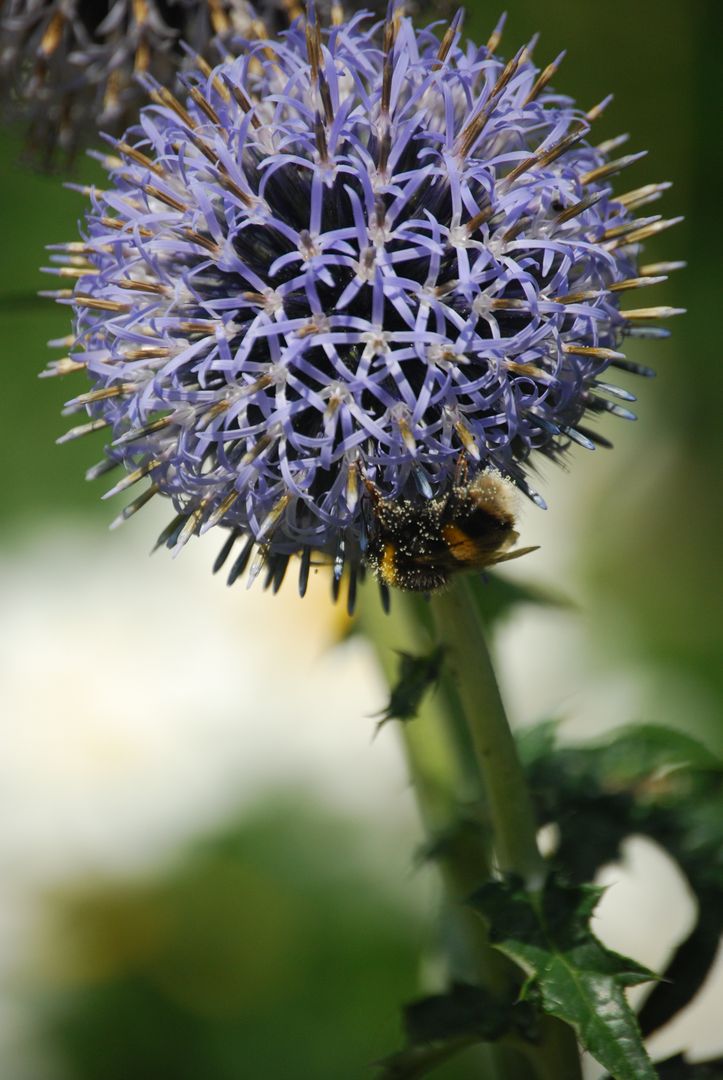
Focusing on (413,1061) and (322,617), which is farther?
(322,617)

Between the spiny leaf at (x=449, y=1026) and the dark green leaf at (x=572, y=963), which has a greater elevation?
the dark green leaf at (x=572, y=963)

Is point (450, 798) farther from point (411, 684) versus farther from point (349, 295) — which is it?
point (349, 295)

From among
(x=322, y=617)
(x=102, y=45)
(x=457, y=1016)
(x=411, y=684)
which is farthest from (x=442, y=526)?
(x=322, y=617)

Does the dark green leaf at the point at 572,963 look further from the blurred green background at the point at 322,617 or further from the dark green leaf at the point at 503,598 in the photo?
the blurred green background at the point at 322,617

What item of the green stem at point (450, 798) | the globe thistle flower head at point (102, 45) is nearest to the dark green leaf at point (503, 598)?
the green stem at point (450, 798)

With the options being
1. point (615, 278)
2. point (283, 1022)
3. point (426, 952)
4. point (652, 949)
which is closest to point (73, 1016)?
point (283, 1022)

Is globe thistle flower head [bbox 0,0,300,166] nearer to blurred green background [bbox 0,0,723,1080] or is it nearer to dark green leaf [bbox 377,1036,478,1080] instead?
blurred green background [bbox 0,0,723,1080]

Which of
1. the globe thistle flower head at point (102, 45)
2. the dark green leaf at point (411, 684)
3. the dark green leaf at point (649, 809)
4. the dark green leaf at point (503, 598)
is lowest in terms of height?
the dark green leaf at point (649, 809)
